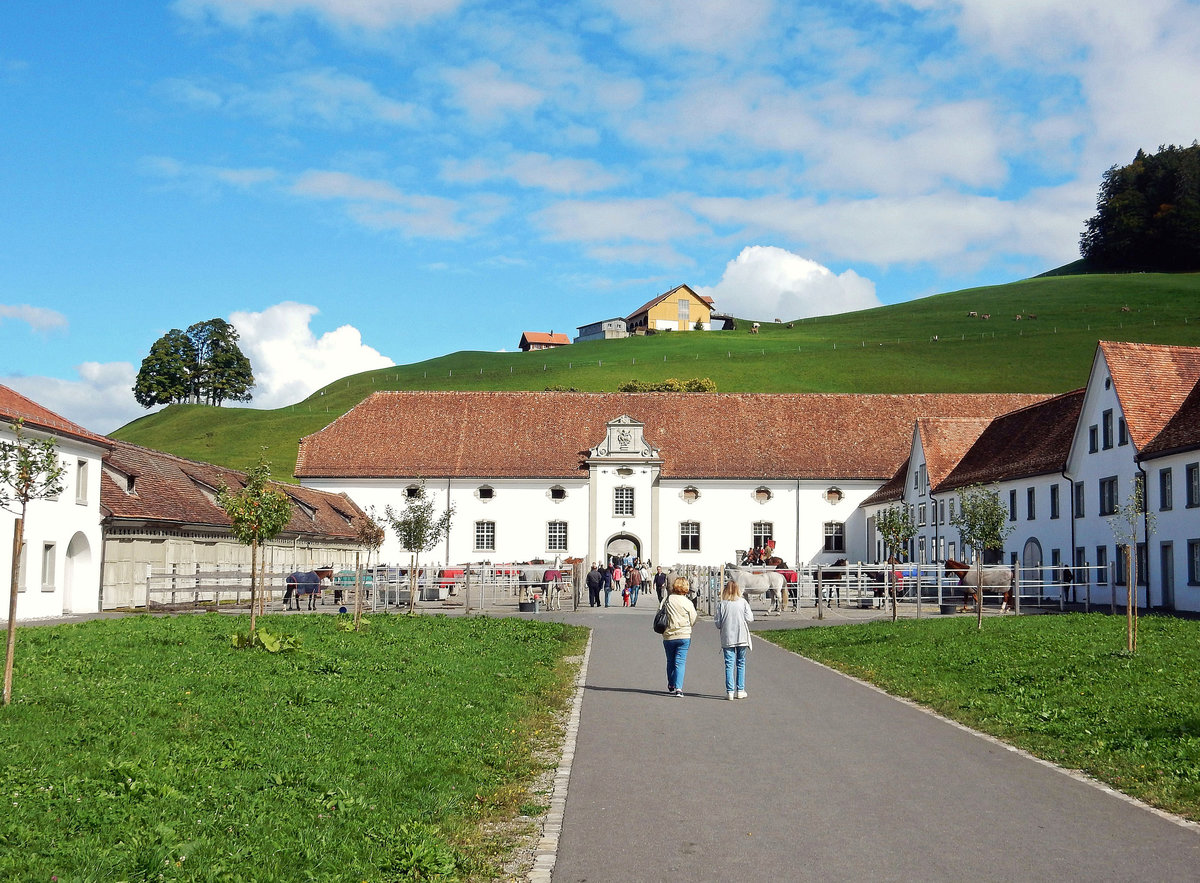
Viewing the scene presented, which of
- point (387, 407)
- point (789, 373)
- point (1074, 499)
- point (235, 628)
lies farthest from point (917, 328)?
point (235, 628)

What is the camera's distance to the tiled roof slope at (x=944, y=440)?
5822cm

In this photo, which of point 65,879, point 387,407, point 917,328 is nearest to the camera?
point 65,879

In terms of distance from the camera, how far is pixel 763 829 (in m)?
8.30

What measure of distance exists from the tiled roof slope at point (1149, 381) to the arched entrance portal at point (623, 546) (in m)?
29.0

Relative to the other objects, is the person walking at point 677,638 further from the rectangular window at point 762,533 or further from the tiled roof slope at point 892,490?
the rectangular window at point 762,533

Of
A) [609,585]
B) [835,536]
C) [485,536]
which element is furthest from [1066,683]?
[485,536]

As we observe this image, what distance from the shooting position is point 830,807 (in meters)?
9.02

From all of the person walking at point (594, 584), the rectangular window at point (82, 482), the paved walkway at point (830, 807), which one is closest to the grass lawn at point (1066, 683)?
the paved walkway at point (830, 807)

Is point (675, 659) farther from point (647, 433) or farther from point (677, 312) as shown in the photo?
point (677, 312)

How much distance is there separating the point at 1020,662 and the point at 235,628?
15.3m

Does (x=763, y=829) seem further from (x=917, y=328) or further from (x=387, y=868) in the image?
(x=917, y=328)

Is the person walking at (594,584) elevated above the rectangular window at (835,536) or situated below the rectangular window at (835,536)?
below

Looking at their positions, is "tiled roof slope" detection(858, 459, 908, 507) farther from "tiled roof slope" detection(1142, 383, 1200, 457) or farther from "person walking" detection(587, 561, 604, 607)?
"person walking" detection(587, 561, 604, 607)

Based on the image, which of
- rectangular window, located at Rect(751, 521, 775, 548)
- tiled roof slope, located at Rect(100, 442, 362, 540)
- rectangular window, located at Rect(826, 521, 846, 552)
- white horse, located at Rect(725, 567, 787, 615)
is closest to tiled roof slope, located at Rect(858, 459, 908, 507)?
rectangular window, located at Rect(826, 521, 846, 552)
